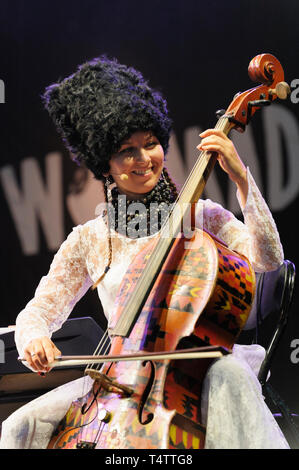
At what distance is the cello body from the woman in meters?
0.10

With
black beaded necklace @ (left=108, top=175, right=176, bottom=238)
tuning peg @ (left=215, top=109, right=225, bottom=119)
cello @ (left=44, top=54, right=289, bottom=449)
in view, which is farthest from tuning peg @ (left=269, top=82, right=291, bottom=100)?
black beaded necklace @ (left=108, top=175, right=176, bottom=238)

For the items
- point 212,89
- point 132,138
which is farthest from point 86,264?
point 212,89

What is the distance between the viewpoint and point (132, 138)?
1.45 m

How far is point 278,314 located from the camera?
1.41m

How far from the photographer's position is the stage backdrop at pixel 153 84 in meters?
2.05

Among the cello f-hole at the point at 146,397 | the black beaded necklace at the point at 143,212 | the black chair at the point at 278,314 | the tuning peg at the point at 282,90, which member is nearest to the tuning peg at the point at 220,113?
the tuning peg at the point at 282,90

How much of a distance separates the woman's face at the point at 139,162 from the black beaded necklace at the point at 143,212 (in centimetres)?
3

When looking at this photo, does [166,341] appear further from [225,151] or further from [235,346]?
[225,151]

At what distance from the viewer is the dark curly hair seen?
1455 mm

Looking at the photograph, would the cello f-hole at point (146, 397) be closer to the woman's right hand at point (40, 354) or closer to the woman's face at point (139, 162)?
the woman's right hand at point (40, 354)

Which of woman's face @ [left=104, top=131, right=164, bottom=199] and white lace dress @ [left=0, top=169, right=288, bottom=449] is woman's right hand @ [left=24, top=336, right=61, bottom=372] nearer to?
white lace dress @ [left=0, top=169, right=288, bottom=449]

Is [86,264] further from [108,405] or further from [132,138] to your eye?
[108,405]
